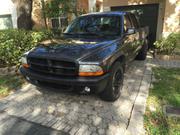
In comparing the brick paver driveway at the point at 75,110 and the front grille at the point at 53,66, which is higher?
the front grille at the point at 53,66

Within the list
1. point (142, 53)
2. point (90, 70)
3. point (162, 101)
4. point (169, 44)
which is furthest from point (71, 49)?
point (169, 44)

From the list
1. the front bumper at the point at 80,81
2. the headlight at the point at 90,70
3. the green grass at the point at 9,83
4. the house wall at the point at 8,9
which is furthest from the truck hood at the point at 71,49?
the house wall at the point at 8,9

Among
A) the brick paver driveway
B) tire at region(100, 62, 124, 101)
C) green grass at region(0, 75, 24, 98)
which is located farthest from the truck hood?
green grass at region(0, 75, 24, 98)

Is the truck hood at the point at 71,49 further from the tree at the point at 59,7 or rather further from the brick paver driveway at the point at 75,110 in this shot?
the tree at the point at 59,7

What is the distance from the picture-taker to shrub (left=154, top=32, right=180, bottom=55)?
20.9 feet

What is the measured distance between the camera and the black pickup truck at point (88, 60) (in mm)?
2973

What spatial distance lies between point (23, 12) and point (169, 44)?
5558mm

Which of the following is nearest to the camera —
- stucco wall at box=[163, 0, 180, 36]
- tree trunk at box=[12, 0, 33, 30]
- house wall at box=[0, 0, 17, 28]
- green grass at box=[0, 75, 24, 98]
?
green grass at box=[0, 75, 24, 98]

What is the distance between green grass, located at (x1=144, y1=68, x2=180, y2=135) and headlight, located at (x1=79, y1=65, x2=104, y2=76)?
3.99 ft

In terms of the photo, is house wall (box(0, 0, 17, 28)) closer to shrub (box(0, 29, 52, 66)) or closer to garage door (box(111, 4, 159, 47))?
shrub (box(0, 29, 52, 66))

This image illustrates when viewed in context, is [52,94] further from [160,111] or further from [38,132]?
[160,111]

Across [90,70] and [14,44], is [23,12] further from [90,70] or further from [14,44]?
[90,70]

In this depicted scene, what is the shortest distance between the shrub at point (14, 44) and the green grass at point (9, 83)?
501 mm

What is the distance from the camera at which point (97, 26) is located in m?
4.37
